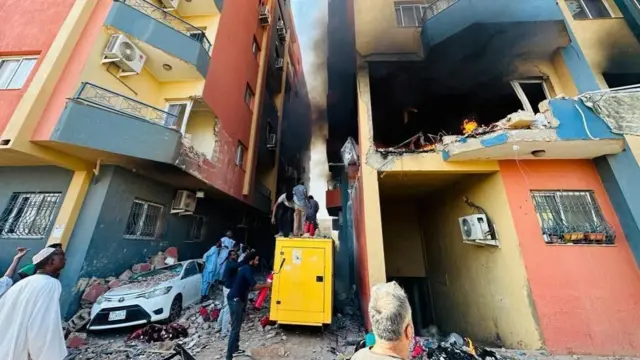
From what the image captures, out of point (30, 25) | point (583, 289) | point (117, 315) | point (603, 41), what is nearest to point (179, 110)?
point (30, 25)

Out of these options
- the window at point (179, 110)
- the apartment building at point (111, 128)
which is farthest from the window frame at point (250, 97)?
the window at point (179, 110)

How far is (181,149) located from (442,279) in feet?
28.5

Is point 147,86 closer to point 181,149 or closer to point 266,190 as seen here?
point 181,149

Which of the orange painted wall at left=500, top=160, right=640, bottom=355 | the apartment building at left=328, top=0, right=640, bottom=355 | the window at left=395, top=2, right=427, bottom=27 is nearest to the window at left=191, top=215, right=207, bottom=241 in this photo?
the apartment building at left=328, top=0, right=640, bottom=355

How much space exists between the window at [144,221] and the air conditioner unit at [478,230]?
8755mm

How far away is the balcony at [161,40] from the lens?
679 cm

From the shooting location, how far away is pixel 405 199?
8.87 meters

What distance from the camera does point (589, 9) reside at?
20.6ft

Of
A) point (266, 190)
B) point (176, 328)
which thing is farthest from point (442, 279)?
point (266, 190)

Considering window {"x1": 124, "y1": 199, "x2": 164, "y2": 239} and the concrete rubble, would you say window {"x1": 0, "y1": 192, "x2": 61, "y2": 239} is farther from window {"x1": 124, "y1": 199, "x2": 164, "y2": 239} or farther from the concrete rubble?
the concrete rubble

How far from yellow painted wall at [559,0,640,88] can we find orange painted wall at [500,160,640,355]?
310 cm

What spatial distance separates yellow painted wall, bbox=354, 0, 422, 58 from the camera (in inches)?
249

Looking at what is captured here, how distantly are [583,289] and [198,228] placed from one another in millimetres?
11134

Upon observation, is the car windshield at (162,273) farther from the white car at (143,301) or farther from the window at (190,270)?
the window at (190,270)
